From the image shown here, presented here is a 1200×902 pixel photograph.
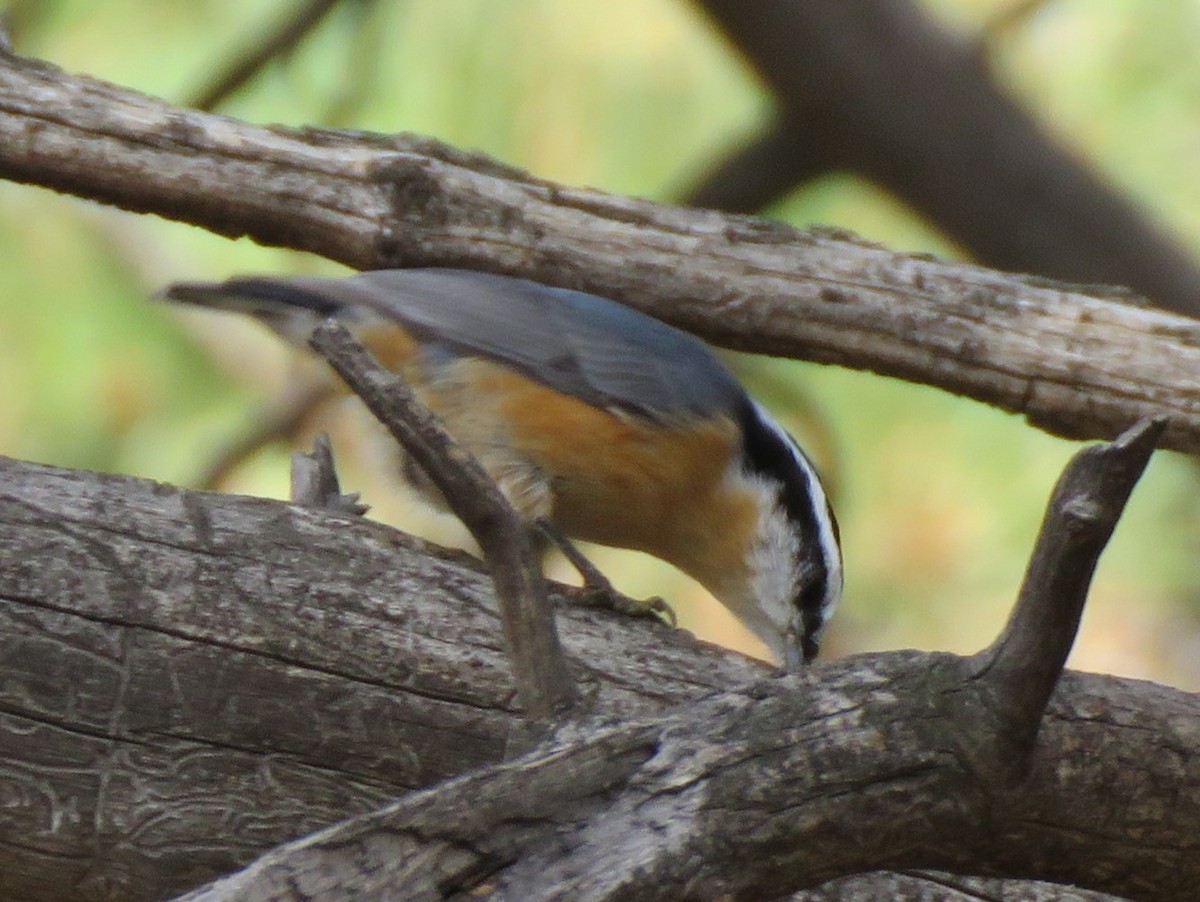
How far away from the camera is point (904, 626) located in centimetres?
398

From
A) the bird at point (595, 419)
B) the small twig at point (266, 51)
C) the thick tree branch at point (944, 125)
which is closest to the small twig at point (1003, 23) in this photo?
the thick tree branch at point (944, 125)

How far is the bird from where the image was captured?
2414mm

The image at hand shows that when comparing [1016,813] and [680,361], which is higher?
[680,361]

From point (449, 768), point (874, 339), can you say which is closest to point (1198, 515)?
point (874, 339)

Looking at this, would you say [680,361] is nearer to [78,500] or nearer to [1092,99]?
[78,500]

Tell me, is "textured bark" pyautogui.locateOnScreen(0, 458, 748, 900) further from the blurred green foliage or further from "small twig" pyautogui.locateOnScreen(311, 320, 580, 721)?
the blurred green foliage

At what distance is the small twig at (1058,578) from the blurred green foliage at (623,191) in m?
2.35

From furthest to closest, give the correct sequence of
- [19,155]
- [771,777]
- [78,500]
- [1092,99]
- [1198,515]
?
[1092,99], [1198,515], [19,155], [78,500], [771,777]

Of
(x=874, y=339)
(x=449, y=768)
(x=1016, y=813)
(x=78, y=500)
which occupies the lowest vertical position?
(x=1016, y=813)

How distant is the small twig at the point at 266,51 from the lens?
366cm

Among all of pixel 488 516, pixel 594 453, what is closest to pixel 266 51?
pixel 594 453

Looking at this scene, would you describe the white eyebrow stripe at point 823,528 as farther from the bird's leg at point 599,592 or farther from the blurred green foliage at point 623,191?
the blurred green foliage at point 623,191

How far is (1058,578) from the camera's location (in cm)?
130

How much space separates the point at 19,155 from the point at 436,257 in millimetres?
573
